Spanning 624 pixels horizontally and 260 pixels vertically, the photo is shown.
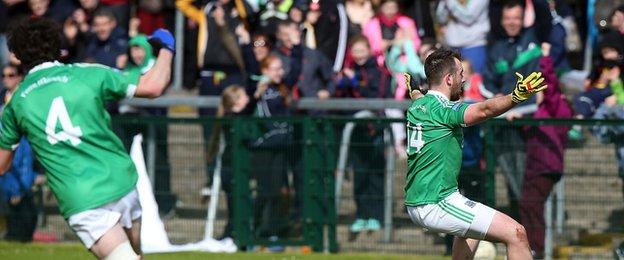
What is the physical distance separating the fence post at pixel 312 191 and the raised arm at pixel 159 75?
5.97 metres

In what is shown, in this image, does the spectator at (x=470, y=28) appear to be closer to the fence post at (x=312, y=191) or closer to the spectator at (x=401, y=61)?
the spectator at (x=401, y=61)

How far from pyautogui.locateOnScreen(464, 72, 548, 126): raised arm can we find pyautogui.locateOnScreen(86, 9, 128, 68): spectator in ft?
27.0

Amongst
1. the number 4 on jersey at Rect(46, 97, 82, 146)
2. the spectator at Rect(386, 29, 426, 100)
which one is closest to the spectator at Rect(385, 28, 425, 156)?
the spectator at Rect(386, 29, 426, 100)

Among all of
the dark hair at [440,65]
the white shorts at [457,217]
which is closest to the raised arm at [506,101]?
the dark hair at [440,65]

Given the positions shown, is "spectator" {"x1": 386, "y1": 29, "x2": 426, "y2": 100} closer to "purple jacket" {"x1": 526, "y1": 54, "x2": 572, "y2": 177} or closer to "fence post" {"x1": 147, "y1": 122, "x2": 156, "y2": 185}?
"purple jacket" {"x1": 526, "y1": 54, "x2": 572, "y2": 177}

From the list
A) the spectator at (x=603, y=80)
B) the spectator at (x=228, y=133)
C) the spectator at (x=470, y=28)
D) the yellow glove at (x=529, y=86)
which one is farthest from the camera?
the spectator at (x=470, y=28)

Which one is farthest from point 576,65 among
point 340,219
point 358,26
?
point 340,219

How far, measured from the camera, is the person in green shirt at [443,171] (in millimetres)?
9570

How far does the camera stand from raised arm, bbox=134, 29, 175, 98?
8797 mm

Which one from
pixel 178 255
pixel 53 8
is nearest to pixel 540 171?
pixel 178 255

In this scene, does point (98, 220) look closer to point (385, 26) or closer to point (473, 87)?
point (473, 87)

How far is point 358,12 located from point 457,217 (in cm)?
753

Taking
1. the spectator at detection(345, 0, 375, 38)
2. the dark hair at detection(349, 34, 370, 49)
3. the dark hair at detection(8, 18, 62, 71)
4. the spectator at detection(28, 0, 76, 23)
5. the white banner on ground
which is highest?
the spectator at detection(28, 0, 76, 23)

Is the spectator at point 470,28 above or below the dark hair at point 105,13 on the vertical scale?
below
